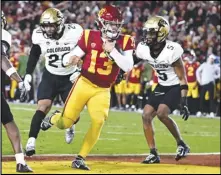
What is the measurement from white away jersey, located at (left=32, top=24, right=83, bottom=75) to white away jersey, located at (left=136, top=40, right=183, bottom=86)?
752 millimetres

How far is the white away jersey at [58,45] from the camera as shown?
8180 millimetres

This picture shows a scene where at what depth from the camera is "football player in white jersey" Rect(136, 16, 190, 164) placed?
8148 mm

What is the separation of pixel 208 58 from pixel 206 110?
130 cm

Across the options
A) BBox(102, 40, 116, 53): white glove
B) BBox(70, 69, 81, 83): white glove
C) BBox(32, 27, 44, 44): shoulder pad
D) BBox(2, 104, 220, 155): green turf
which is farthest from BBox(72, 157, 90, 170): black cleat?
BBox(2, 104, 220, 155): green turf

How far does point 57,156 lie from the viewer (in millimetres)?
8516

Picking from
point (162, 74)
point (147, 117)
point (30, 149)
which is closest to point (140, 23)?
point (162, 74)

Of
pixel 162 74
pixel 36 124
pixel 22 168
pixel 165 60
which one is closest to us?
pixel 22 168

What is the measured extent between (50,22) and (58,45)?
388 millimetres

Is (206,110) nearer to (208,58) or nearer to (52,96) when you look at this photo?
(208,58)

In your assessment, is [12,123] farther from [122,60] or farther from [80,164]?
[122,60]

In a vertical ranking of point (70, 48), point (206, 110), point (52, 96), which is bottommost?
point (206, 110)

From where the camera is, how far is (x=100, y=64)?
24.7ft

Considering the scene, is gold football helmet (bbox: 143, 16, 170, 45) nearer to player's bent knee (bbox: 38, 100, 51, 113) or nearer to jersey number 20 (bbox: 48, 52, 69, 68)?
jersey number 20 (bbox: 48, 52, 69, 68)

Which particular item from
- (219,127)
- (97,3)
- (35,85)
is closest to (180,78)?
(219,127)
